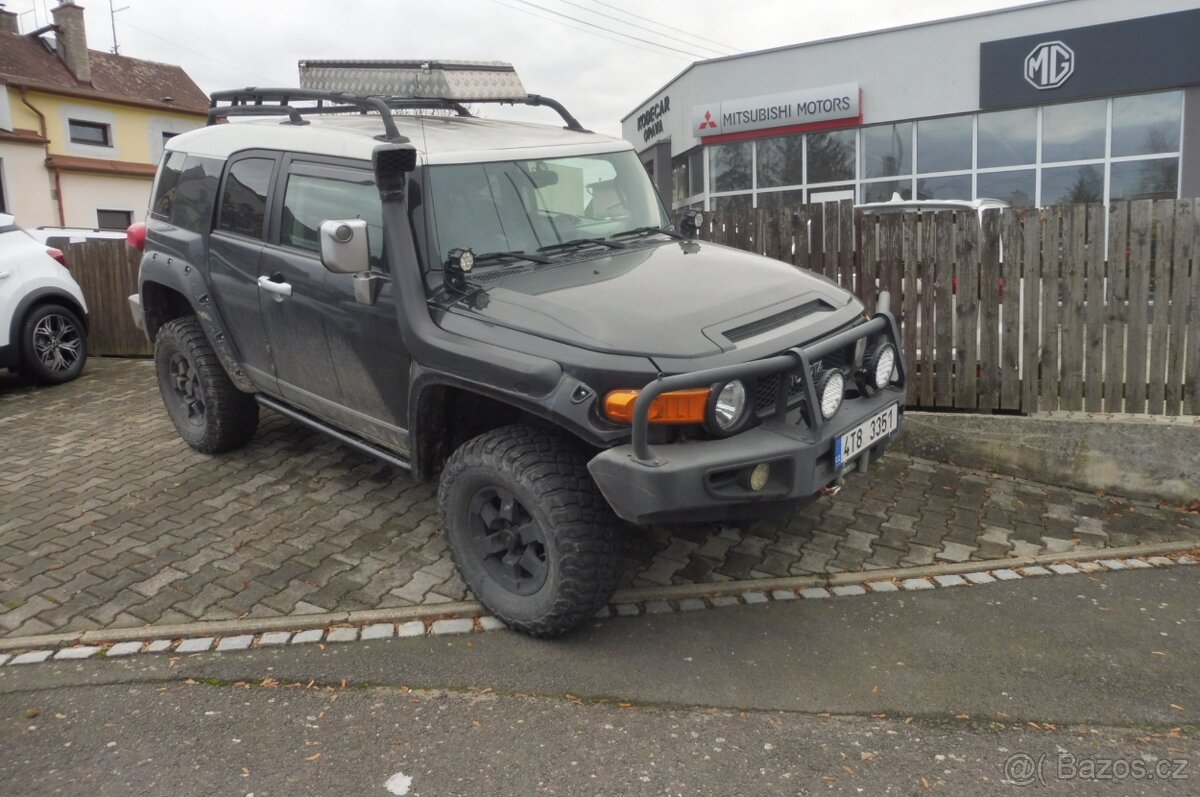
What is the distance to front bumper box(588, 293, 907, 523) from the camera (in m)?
3.14

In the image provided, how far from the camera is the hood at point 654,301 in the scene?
339cm

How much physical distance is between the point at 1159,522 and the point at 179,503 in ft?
19.0

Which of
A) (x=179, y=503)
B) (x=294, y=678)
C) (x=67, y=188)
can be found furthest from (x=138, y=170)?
(x=294, y=678)

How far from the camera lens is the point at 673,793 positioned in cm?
280

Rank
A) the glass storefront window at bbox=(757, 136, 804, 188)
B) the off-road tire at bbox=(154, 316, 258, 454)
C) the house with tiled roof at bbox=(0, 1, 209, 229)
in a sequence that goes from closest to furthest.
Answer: the off-road tire at bbox=(154, 316, 258, 454)
the glass storefront window at bbox=(757, 136, 804, 188)
the house with tiled roof at bbox=(0, 1, 209, 229)

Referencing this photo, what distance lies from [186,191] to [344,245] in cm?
261

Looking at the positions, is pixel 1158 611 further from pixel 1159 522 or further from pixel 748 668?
pixel 748 668

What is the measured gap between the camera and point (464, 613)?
160 inches

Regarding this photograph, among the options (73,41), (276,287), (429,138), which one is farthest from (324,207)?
(73,41)

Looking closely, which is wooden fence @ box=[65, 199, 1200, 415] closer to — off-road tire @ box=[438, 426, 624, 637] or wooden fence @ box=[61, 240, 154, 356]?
off-road tire @ box=[438, 426, 624, 637]

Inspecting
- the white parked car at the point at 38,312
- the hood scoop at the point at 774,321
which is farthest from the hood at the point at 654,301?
the white parked car at the point at 38,312

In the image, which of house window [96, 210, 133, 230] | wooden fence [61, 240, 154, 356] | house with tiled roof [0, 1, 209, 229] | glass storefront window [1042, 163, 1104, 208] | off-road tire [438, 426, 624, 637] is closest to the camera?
off-road tire [438, 426, 624, 637]

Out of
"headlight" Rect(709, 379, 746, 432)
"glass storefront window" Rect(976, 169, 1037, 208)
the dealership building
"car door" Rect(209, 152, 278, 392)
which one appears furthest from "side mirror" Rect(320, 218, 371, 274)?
"glass storefront window" Rect(976, 169, 1037, 208)

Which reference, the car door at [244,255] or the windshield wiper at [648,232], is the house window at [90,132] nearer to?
the car door at [244,255]
